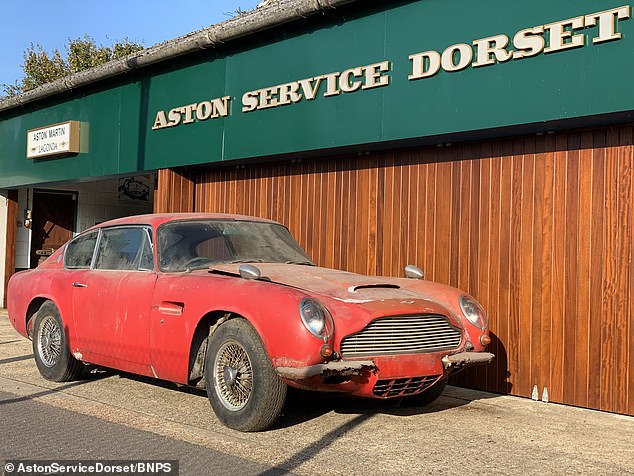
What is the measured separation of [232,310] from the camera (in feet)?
17.3

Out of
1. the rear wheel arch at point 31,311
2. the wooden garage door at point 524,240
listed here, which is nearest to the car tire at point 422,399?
the wooden garage door at point 524,240

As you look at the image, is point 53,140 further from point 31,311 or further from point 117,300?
point 117,300

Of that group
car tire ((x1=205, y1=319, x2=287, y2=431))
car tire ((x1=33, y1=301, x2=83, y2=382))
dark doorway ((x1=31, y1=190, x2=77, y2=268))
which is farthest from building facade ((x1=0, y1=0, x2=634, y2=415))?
dark doorway ((x1=31, y1=190, x2=77, y2=268))

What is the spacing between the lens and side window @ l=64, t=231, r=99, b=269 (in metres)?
7.26

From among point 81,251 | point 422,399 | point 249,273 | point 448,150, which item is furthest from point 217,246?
point 448,150

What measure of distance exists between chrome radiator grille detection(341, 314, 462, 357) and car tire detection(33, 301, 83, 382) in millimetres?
3369

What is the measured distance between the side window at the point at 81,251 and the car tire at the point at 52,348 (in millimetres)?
461

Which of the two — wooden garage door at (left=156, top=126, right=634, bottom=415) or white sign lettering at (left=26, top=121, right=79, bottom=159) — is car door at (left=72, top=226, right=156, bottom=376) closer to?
wooden garage door at (left=156, top=126, right=634, bottom=415)

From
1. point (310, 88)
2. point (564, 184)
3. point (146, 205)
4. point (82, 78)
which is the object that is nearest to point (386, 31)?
point (310, 88)

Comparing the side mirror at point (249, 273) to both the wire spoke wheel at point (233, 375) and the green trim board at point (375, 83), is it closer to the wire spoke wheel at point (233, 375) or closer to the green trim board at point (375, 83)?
the wire spoke wheel at point (233, 375)

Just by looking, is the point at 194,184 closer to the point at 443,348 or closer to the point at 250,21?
the point at 250,21

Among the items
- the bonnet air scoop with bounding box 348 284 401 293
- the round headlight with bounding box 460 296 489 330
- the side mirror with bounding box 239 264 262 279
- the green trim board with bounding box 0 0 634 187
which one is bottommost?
the round headlight with bounding box 460 296 489 330

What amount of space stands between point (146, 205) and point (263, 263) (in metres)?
12.3

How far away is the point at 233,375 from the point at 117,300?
168 centimetres
